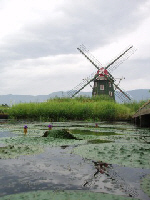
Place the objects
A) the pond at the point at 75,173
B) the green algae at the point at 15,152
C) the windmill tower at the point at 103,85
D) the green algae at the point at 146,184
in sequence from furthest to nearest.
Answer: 1. the windmill tower at the point at 103,85
2. the green algae at the point at 15,152
3. the green algae at the point at 146,184
4. the pond at the point at 75,173

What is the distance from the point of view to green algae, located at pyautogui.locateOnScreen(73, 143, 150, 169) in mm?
4434

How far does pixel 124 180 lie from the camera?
11.6 feet


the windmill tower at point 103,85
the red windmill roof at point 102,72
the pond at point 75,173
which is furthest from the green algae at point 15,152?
the red windmill roof at point 102,72

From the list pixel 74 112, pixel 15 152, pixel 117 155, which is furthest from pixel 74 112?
pixel 117 155

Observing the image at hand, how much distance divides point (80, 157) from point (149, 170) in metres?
1.37

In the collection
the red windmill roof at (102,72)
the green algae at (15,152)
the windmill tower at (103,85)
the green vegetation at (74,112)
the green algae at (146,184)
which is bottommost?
the green algae at (146,184)

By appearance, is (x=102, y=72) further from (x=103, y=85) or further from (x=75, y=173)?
(x=75, y=173)

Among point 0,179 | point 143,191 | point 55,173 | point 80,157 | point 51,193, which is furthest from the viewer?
point 80,157

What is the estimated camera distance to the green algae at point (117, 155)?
175 inches

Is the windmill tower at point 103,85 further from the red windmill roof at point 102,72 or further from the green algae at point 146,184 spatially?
the green algae at point 146,184

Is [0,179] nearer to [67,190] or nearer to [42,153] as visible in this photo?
[67,190]

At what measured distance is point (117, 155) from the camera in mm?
4984

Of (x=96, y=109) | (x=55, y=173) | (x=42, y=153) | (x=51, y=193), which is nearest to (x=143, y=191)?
(x=51, y=193)

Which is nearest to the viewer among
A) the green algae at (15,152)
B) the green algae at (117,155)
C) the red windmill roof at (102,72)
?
the green algae at (117,155)
